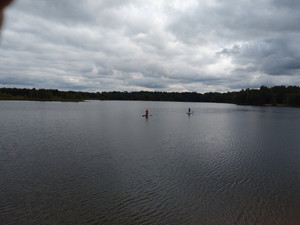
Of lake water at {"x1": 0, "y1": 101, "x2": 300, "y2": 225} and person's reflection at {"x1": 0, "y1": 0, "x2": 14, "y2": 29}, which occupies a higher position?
person's reflection at {"x1": 0, "y1": 0, "x2": 14, "y2": 29}

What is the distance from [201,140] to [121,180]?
19.4 metres

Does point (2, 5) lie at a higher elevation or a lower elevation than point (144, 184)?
higher

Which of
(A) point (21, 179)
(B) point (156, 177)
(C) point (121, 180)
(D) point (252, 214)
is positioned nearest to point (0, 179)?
(A) point (21, 179)

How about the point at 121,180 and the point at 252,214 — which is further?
the point at 121,180

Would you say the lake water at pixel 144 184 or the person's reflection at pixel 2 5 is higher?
the person's reflection at pixel 2 5

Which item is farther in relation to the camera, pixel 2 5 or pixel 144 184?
pixel 144 184

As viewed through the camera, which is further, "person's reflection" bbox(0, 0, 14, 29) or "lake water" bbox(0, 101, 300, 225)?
"lake water" bbox(0, 101, 300, 225)

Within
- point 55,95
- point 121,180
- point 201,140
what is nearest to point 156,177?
point 121,180

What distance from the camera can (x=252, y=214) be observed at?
1268 centimetres

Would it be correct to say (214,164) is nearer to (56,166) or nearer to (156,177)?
(156,177)

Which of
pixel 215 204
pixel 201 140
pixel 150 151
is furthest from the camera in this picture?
pixel 201 140

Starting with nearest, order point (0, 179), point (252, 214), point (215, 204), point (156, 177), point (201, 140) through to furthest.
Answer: point (252, 214) → point (215, 204) → point (0, 179) → point (156, 177) → point (201, 140)

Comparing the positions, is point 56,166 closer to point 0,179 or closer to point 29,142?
point 0,179

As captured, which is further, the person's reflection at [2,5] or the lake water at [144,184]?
the lake water at [144,184]
